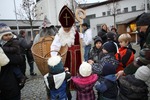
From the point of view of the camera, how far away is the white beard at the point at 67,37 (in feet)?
12.7

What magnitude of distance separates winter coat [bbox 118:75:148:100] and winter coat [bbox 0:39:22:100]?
5.42ft

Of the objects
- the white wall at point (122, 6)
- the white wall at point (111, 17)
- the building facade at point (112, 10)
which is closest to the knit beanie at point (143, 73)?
the white wall at point (111, 17)

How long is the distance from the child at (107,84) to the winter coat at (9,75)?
131 cm

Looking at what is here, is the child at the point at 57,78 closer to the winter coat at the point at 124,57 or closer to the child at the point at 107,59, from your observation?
the child at the point at 107,59

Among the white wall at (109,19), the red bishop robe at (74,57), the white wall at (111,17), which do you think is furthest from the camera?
the white wall at (111,17)

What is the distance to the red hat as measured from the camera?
370 centimetres

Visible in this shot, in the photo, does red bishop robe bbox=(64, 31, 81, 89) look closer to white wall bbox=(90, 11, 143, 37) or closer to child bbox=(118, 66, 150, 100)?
child bbox=(118, 66, 150, 100)

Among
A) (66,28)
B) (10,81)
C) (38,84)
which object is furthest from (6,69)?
(38,84)

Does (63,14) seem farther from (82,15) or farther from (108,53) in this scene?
(108,53)

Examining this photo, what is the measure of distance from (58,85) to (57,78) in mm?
117

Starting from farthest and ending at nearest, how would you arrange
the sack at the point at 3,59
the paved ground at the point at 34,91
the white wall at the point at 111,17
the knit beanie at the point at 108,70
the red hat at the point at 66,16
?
the white wall at the point at 111,17 → the paved ground at the point at 34,91 → the red hat at the point at 66,16 → the knit beanie at the point at 108,70 → the sack at the point at 3,59

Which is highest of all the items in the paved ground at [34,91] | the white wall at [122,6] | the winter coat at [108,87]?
the white wall at [122,6]

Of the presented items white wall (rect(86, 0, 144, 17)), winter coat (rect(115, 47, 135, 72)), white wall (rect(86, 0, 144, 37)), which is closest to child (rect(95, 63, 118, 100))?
winter coat (rect(115, 47, 135, 72))

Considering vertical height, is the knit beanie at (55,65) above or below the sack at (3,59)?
below
